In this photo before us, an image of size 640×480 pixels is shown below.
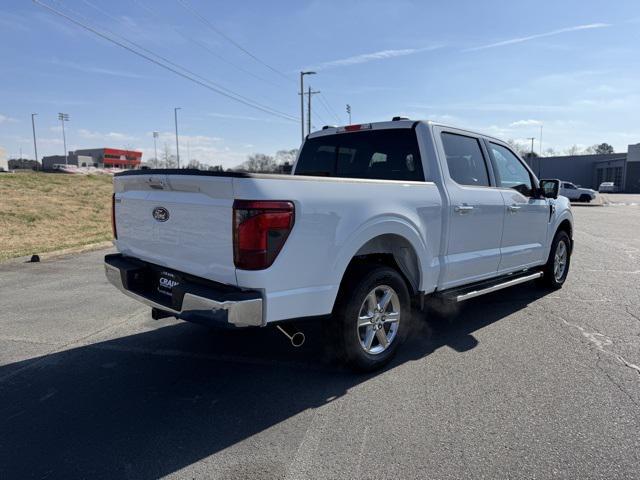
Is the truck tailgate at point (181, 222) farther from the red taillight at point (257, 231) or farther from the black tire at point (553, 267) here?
the black tire at point (553, 267)

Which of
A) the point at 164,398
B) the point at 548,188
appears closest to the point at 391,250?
the point at 164,398

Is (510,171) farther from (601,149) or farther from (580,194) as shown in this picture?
(601,149)

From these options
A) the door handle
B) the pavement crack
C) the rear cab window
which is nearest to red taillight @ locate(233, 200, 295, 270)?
the rear cab window

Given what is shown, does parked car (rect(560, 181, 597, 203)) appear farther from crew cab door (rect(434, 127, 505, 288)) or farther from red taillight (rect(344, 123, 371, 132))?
red taillight (rect(344, 123, 371, 132))

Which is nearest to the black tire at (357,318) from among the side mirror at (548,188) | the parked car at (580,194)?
the side mirror at (548,188)

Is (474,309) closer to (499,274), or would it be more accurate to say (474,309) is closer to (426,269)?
(499,274)

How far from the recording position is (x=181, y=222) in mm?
3418

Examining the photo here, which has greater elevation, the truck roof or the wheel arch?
the truck roof

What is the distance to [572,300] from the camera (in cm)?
629

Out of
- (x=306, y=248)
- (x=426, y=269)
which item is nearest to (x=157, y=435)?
(x=306, y=248)

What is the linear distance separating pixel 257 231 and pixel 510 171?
12.8ft

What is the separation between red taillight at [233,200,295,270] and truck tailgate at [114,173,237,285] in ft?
0.23

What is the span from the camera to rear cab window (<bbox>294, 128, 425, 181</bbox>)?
15.0ft

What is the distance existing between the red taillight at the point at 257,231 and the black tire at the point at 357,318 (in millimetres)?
865
